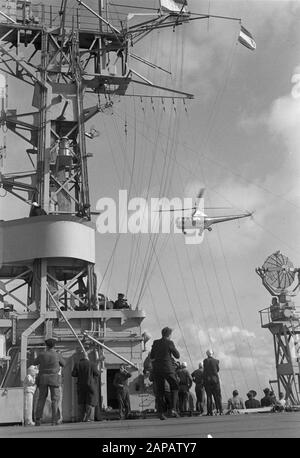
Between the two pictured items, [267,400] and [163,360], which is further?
[267,400]

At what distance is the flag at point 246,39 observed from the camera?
23.6 m

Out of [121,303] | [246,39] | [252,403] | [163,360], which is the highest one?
[246,39]

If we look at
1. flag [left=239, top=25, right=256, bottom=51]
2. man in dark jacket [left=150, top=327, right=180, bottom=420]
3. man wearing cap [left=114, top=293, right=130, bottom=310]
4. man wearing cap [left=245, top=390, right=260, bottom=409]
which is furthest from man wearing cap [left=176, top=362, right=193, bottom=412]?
flag [left=239, top=25, right=256, bottom=51]

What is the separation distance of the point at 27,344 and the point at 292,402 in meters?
16.9

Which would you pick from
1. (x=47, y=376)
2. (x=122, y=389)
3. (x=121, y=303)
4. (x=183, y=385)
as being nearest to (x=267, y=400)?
Answer: (x=183, y=385)

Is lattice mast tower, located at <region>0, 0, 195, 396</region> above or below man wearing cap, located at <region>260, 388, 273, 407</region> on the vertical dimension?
above

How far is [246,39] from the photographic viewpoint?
23.8 meters

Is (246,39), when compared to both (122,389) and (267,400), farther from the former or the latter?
(122,389)

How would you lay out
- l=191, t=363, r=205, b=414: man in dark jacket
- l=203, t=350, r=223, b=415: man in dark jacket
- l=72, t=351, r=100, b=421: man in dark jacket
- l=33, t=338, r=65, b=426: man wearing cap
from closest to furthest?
l=33, t=338, r=65, b=426: man wearing cap
l=72, t=351, r=100, b=421: man in dark jacket
l=203, t=350, r=223, b=415: man in dark jacket
l=191, t=363, r=205, b=414: man in dark jacket

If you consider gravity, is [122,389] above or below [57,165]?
below

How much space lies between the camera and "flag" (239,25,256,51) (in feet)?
77.6

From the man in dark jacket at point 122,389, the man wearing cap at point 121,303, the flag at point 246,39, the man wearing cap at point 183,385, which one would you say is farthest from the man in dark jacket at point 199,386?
the flag at point 246,39

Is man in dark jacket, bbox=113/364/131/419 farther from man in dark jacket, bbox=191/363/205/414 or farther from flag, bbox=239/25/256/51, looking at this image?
flag, bbox=239/25/256/51

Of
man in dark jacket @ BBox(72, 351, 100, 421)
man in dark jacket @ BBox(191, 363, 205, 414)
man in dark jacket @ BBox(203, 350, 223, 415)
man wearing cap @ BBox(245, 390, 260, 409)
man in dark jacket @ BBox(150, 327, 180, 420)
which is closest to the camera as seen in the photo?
man in dark jacket @ BBox(150, 327, 180, 420)
